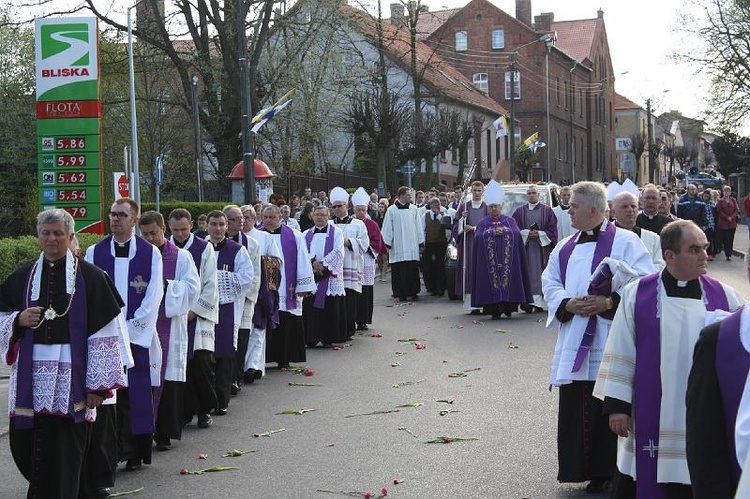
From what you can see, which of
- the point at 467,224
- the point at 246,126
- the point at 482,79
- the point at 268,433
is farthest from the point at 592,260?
the point at 482,79

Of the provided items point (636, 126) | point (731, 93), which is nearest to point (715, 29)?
point (731, 93)

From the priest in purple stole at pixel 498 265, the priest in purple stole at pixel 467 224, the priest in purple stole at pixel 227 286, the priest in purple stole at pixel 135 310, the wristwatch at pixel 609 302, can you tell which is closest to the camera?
the wristwatch at pixel 609 302

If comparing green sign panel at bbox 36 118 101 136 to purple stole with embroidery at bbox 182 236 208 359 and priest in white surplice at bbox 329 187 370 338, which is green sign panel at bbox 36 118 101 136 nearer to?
priest in white surplice at bbox 329 187 370 338

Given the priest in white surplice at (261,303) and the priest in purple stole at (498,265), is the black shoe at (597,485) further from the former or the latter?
the priest in purple stole at (498,265)

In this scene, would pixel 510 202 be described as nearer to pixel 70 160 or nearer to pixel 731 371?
pixel 70 160

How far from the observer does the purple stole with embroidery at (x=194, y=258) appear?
9698 mm

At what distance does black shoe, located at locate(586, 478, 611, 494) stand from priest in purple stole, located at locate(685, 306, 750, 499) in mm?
3638

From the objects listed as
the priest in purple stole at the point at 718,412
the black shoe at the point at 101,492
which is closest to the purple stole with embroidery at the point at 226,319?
the black shoe at the point at 101,492

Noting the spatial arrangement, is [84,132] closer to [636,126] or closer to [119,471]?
[119,471]

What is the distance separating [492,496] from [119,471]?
9.13 feet

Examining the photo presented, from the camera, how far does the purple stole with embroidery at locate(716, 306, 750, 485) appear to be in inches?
145

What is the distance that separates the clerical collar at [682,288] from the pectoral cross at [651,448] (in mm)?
708

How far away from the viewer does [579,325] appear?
7316mm

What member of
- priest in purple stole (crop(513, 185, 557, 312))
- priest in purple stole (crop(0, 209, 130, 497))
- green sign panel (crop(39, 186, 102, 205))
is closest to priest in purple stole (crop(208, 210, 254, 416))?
priest in purple stole (crop(0, 209, 130, 497))
